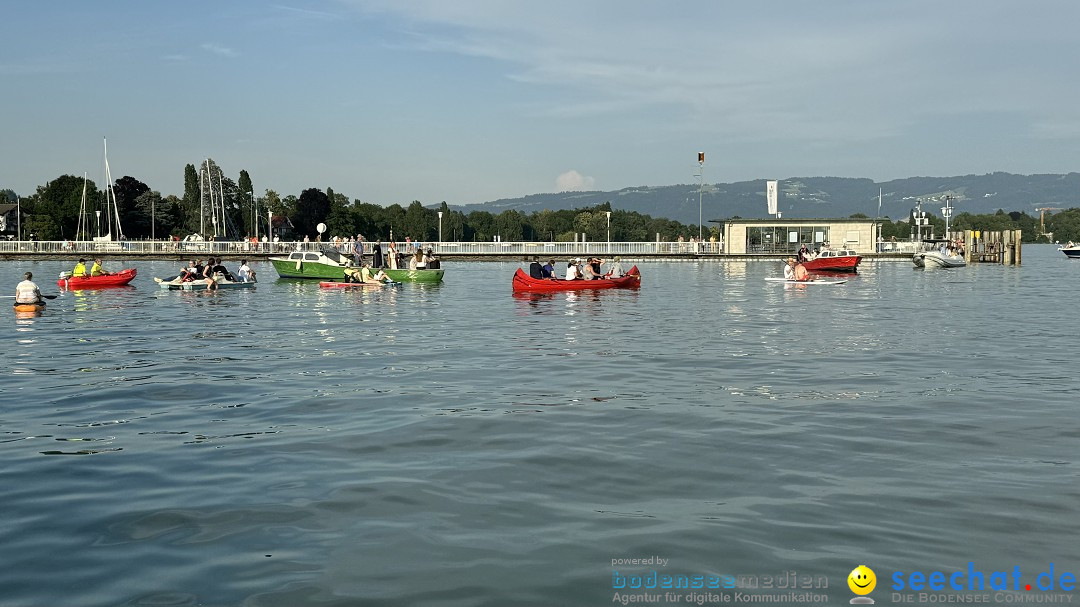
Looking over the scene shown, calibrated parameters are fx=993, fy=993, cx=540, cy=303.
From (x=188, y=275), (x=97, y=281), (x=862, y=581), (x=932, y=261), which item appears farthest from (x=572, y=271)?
(x=932, y=261)

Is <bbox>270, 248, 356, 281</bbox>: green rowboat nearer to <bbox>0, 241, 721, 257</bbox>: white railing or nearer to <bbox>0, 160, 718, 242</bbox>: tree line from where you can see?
<bbox>0, 241, 721, 257</bbox>: white railing

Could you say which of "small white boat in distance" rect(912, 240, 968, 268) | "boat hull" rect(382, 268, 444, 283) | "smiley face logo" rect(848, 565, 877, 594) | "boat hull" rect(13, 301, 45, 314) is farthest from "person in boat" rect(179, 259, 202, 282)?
"small white boat in distance" rect(912, 240, 968, 268)

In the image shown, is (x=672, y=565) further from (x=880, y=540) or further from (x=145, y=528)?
(x=145, y=528)

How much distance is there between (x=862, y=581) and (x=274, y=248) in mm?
92086

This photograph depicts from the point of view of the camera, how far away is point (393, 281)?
5166cm

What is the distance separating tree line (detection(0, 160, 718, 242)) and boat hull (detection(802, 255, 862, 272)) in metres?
47.1

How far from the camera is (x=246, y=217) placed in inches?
5787

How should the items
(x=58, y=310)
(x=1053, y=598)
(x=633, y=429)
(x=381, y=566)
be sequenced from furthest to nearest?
(x=58, y=310) < (x=633, y=429) < (x=381, y=566) < (x=1053, y=598)

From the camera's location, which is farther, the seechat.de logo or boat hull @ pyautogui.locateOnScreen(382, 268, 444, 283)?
boat hull @ pyautogui.locateOnScreen(382, 268, 444, 283)

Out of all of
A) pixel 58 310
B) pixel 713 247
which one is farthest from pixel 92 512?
pixel 713 247

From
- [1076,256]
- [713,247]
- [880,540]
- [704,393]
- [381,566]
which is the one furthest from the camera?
[1076,256]

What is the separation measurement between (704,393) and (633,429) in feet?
11.0

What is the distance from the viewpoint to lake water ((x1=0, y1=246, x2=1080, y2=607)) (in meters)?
7.24

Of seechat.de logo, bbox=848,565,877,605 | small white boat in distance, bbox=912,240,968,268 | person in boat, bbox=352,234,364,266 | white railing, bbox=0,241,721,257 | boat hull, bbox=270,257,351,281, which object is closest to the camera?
seechat.de logo, bbox=848,565,877,605
